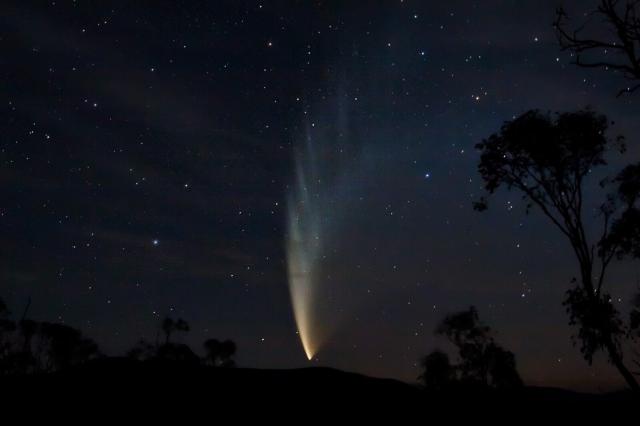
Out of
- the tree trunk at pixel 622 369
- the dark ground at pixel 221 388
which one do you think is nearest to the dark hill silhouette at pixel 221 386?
the dark ground at pixel 221 388

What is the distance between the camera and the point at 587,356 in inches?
838

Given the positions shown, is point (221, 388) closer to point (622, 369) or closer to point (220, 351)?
point (622, 369)

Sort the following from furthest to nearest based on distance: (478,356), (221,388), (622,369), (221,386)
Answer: (478,356), (622,369), (221,386), (221,388)

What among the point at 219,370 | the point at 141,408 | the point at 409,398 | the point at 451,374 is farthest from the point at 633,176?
the point at 451,374

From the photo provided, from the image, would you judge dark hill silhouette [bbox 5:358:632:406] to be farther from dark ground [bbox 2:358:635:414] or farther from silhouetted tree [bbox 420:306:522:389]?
silhouetted tree [bbox 420:306:522:389]

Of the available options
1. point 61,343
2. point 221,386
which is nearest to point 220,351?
point 61,343

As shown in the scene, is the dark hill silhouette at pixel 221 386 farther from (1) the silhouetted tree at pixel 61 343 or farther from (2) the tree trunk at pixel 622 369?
(1) the silhouetted tree at pixel 61 343

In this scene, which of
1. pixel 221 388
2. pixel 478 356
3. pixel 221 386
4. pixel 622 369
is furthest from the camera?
pixel 478 356

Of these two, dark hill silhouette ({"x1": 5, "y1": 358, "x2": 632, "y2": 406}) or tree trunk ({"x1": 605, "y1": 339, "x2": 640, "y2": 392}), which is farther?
tree trunk ({"x1": 605, "y1": 339, "x2": 640, "y2": 392})

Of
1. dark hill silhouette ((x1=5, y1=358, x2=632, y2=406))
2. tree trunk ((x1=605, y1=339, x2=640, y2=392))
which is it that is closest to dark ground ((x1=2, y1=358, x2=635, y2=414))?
dark hill silhouette ((x1=5, y1=358, x2=632, y2=406))

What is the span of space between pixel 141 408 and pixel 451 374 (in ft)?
169

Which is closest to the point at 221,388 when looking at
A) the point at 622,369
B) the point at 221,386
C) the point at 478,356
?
the point at 221,386

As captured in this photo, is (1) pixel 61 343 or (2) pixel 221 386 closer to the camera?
(2) pixel 221 386

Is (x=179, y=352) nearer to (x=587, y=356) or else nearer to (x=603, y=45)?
(x=587, y=356)
